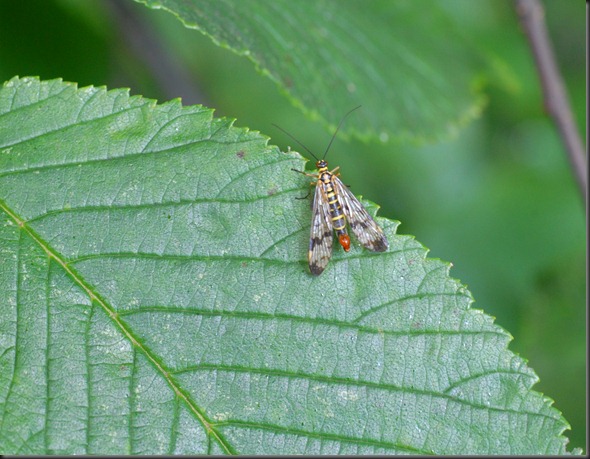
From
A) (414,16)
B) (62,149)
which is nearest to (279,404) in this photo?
(62,149)

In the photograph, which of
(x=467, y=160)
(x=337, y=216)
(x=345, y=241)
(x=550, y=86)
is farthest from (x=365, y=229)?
(x=467, y=160)

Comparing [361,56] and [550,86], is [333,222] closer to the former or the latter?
[361,56]

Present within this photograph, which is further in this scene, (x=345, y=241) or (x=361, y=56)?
(x=361, y=56)

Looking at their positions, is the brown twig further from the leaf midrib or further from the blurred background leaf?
the leaf midrib

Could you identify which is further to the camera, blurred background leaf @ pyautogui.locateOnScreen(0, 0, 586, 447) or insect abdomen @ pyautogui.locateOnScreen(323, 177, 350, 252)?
blurred background leaf @ pyautogui.locateOnScreen(0, 0, 586, 447)

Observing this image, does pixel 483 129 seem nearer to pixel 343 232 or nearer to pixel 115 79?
pixel 115 79

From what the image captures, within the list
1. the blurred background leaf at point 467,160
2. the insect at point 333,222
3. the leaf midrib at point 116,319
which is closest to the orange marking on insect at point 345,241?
the insect at point 333,222

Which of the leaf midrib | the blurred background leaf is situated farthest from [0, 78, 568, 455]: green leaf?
the blurred background leaf
